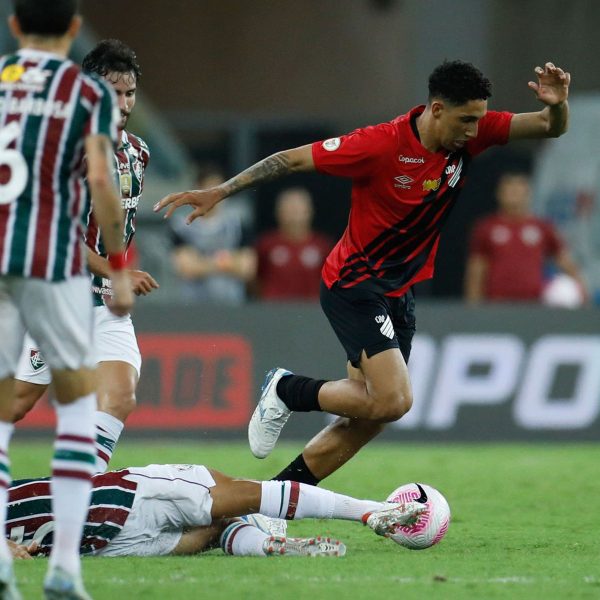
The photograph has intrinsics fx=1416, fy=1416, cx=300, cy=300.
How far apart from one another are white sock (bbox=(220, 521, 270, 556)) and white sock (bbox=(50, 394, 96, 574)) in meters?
1.45

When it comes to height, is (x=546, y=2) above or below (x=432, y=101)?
above

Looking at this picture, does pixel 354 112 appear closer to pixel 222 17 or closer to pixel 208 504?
pixel 222 17

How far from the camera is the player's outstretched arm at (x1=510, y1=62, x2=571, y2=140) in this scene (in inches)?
286

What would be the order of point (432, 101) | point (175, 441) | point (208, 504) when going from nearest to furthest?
1. point (208, 504)
2. point (432, 101)
3. point (175, 441)

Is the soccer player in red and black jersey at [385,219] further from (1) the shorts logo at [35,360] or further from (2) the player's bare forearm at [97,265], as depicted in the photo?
(1) the shorts logo at [35,360]

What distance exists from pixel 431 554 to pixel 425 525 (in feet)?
0.46

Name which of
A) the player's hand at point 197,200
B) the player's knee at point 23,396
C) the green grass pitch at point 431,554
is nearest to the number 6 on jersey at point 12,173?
the green grass pitch at point 431,554

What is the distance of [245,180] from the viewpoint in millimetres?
7113

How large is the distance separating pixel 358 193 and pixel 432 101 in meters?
0.65

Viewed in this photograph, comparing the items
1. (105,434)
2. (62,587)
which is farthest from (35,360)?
(62,587)

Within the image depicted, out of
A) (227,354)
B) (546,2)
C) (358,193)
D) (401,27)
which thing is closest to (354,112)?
(401,27)

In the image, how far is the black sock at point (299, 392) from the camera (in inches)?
299

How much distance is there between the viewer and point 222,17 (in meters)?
20.8

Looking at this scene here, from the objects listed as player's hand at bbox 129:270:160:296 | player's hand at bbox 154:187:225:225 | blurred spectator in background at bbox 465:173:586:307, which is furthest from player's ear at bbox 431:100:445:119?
blurred spectator in background at bbox 465:173:586:307
